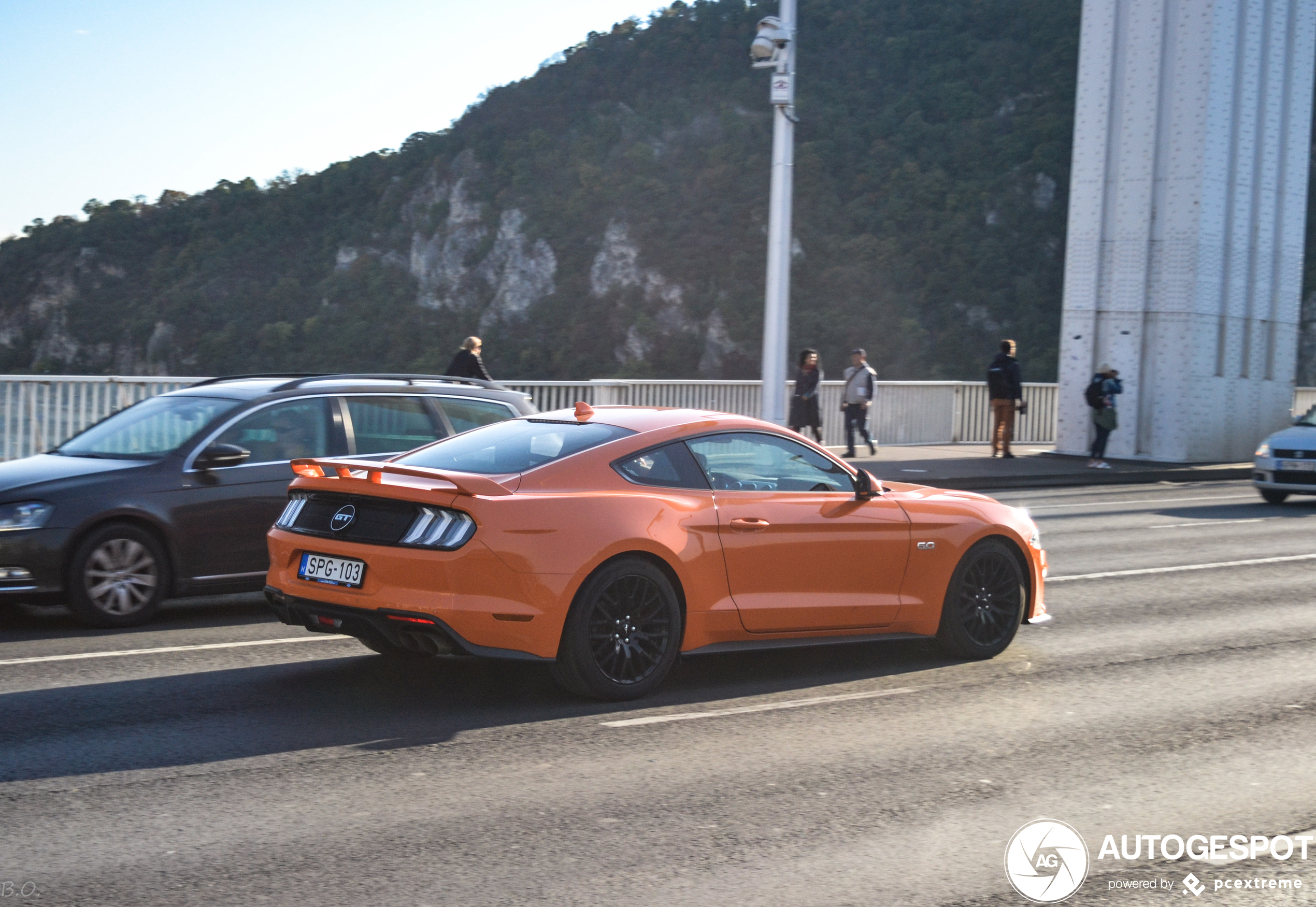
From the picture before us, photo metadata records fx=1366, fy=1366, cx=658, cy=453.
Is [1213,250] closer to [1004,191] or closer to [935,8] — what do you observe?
[1004,191]

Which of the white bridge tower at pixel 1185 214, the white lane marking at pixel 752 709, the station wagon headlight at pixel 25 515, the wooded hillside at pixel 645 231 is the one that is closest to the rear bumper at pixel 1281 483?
the white bridge tower at pixel 1185 214

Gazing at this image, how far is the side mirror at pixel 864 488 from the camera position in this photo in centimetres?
756

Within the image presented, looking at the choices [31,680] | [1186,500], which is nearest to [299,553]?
[31,680]

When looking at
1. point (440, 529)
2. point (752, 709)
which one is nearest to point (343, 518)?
point (440, 529)

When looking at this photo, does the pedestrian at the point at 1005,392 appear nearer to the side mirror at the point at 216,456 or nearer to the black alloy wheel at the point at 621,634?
the side mirror at the point at 216,456

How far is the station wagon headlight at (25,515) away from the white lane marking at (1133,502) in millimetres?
12599

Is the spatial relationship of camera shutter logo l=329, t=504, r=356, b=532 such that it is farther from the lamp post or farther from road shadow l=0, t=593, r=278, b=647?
the lamp post

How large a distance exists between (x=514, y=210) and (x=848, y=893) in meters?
112

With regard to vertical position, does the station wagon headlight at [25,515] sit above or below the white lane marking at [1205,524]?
above

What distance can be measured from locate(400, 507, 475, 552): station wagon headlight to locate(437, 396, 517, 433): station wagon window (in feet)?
11.8

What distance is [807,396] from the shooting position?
2342cm

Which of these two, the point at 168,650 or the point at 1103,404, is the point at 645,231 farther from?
the point at 168,650

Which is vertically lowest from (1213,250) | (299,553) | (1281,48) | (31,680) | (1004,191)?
(31,680)

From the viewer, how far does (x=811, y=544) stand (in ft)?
23.8
